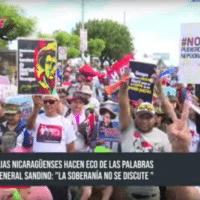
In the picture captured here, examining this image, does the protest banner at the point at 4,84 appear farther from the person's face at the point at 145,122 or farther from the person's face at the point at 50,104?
the person's face at the point at 145,122

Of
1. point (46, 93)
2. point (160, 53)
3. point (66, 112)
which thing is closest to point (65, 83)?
point (66, 112)

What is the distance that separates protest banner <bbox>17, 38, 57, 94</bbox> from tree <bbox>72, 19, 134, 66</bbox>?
37 cm

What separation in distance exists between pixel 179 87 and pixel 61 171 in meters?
1.43

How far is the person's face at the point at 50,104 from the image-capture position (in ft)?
16.0

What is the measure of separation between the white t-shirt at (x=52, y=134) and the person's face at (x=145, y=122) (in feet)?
2.02

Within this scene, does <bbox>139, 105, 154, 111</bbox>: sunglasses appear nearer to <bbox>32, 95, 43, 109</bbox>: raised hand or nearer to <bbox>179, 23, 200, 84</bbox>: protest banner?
<bbox>179, 23, 200, 84</bbox>: protest banner

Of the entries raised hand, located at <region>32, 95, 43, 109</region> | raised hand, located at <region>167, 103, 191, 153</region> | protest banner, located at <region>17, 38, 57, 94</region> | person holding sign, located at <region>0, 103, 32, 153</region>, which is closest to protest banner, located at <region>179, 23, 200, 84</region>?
raised hand, located at <region>167, 103, 191, 153</region>

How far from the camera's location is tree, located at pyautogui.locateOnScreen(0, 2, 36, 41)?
4.63 meters

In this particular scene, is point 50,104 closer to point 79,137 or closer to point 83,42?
point 79,137

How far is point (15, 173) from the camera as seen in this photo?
4.61 m

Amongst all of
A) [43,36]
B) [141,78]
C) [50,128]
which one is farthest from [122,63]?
[50,128]

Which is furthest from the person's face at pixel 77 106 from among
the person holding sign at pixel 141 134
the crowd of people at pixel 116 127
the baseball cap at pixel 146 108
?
the baseball cap at pixel 146 108

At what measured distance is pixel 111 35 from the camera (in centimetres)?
519
